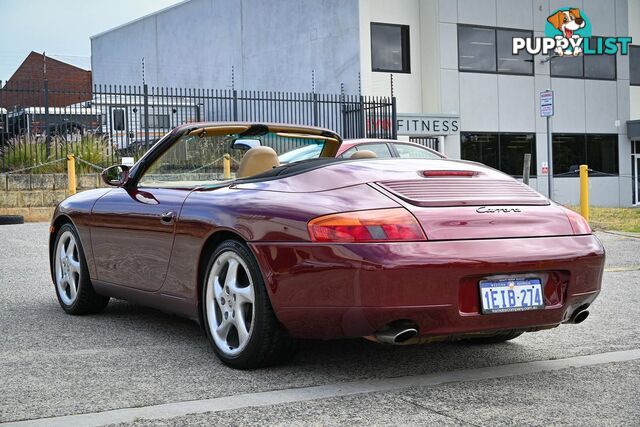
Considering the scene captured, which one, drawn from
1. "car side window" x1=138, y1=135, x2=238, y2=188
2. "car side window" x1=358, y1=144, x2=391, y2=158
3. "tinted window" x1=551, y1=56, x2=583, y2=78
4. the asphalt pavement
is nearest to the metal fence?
"car side window" x1=358, y1=144, x2=391, y2=158

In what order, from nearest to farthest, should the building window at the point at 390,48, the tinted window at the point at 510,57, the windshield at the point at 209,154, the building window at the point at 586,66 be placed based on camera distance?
the windshield at the point at 209,154, the building window at the point at 390,48, the tinted window at the point at 510,57, the building window at the point at 586,66

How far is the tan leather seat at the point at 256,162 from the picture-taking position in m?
5.51

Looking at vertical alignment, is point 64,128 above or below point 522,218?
above

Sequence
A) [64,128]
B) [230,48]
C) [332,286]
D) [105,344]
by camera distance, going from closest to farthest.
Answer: [332,286]
[105,344]
[64,128]
[230,48]

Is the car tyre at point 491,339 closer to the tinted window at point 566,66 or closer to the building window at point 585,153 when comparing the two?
the building window at point 585,153

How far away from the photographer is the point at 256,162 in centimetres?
553

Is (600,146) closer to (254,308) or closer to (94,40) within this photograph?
(94,40)

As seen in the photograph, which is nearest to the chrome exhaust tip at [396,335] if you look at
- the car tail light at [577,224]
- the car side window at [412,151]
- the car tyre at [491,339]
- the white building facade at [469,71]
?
the car tail light at [577,224]

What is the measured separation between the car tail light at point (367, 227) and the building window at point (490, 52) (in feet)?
83.2


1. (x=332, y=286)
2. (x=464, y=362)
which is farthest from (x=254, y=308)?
(x=464, y=362)

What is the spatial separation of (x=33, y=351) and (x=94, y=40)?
4262 centimetres

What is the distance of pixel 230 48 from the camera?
1364 inches

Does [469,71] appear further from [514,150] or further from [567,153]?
[567,153]

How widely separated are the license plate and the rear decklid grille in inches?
16.5
